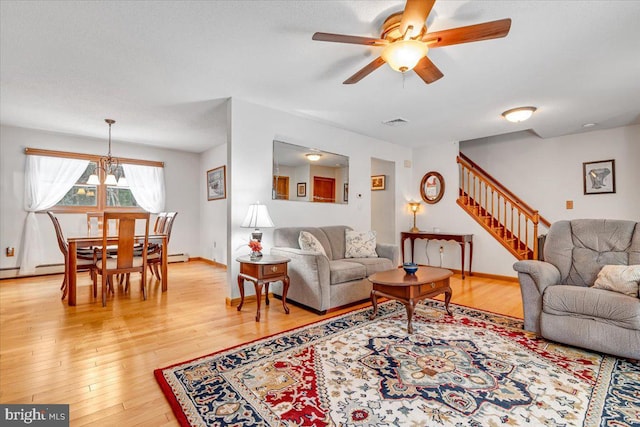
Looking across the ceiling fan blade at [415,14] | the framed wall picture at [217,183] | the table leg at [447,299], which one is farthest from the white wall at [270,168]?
the ceiling fan blade at [415,14]

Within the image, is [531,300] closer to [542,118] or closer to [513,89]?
[513,89]

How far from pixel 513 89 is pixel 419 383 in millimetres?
3089

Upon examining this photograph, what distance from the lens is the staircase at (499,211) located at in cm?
501

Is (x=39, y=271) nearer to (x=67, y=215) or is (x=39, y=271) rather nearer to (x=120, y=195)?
(x=67, y=215)

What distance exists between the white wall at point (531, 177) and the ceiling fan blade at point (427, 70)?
11.8ft

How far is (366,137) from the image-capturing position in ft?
17.2

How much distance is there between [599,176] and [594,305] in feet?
12.6

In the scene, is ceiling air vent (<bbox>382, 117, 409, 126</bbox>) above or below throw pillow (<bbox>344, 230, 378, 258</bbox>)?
above

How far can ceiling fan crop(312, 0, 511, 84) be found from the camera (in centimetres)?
175

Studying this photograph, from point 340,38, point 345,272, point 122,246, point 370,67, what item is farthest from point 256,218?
point 340,38

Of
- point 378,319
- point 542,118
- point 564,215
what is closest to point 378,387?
point 378,319

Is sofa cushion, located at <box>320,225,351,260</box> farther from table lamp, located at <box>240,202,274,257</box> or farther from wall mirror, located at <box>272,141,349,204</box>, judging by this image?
table lamp, located at <box>240,202,274,257</box>

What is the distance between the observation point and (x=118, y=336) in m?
2.59

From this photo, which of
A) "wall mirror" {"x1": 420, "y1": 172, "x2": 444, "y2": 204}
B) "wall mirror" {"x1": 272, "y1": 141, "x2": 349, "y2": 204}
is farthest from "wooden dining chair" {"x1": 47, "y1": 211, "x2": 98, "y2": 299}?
"wall mirror" {"x1": 420, "y1": 172, "x2": 444, "y2": 204}
